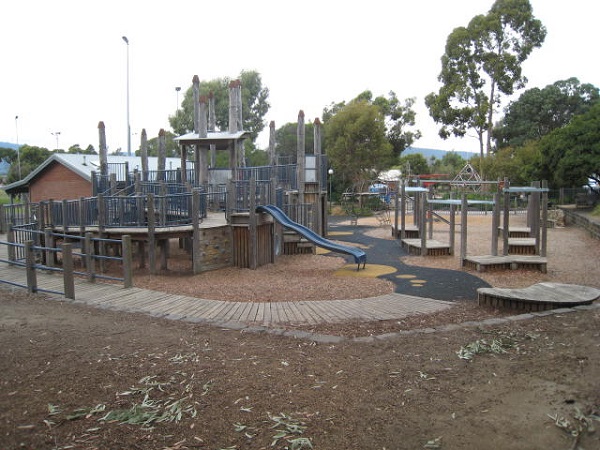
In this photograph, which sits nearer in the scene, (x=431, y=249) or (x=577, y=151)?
(x=431, y=249)

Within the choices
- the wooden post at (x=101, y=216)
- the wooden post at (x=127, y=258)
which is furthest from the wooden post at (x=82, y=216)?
the wooden post at (x=127, y=258)

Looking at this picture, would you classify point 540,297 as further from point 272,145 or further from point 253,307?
point 272,145

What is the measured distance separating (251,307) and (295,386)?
137 inches

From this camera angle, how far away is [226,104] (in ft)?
163

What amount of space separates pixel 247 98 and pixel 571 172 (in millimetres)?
A: 36470

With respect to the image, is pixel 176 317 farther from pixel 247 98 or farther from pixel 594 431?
pixel 247 98

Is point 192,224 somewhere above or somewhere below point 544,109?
below

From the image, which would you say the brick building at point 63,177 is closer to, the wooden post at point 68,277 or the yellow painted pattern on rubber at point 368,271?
the yellow painted pattern on rubber at point 368,271

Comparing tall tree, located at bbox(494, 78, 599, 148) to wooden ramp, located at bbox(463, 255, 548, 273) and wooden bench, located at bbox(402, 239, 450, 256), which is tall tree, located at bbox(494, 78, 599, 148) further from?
wooden ramp, located at bbox(463, 255, 548, 273)

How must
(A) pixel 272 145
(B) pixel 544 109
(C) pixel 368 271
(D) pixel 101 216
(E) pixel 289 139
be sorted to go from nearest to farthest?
(D) pixel 101 216, (C) pixel 368 271, (A) pixel 272 145, (B) pixel 544 109, (E) pixel 289 139

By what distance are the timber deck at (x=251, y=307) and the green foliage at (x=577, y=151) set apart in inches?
753

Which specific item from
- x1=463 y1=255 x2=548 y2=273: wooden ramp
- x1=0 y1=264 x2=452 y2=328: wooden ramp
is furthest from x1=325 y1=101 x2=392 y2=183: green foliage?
x1=0 y1=264 x2=452 y2=328: wooden ramp

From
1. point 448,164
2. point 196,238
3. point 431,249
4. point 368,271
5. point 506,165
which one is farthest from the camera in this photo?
point 448,164

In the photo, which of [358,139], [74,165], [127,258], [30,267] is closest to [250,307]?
[127,258]
